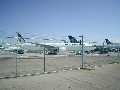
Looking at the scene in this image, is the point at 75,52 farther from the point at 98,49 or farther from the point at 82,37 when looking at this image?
the point at 82,37

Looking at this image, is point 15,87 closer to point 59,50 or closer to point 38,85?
point 38,85

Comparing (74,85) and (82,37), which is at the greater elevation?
(82,37)

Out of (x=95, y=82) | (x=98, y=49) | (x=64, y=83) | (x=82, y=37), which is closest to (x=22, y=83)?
(x=64, y=83)

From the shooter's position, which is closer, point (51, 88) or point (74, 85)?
point (51, 88)

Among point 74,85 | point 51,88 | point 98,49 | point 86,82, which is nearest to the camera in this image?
point 51,88

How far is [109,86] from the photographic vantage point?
29.7 feet

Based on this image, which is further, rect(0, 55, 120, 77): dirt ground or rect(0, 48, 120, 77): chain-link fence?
rect(0, 55, 120, 77): dirt ground

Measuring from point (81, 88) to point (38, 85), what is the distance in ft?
→ 6.77

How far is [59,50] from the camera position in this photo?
114ft

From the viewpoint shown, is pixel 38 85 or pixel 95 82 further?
pixel 95 82

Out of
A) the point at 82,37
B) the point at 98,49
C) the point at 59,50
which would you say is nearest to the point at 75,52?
the point at 59,50

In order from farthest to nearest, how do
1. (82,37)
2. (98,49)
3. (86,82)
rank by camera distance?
(98,49) → (82,37) → (86,82)

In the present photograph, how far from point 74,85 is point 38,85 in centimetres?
175

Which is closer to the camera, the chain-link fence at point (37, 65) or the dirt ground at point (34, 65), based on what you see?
the chain-link fence at point (37, 65)
